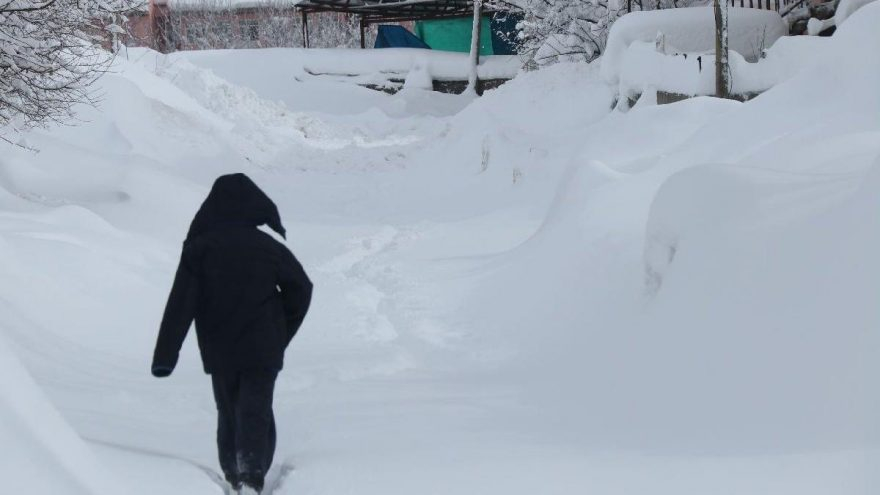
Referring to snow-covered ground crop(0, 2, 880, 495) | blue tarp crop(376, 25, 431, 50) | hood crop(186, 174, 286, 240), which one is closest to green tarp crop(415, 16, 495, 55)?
blue tarp crop(376, 25, 431, 50)

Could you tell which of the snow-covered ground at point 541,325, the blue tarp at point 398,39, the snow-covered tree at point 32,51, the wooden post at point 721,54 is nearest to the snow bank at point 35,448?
the snow-covered ground at point 541,325

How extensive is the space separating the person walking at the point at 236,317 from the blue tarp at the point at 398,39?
35.6 m

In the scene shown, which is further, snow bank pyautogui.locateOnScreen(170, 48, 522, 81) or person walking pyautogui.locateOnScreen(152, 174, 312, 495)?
snow bank pyautogui.locateOnScreen(170, 48, 522, 81)

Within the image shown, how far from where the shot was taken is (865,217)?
5195mm

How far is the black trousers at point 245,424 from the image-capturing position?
16.2ft

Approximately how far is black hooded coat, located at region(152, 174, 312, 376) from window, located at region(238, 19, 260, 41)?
54860mm

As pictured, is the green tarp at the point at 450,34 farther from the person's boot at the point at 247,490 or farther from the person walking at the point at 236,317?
the person's boot at the point at 247,490

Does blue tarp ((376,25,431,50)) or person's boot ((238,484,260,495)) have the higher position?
person's boot ((238,484,260,495))

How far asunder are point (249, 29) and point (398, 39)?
20.8 m

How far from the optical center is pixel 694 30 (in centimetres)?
1762

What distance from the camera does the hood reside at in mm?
5043

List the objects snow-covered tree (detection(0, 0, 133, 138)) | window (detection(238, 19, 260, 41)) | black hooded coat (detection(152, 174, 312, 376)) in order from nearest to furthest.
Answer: black hooded coat (detection(152, 174, 312, 376)), snow-covered tree (detection(0, 0, 133, 138)), window (detection(238, 19, 260, 41))

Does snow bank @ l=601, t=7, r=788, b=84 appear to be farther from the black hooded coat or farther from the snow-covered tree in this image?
the black hooded coat

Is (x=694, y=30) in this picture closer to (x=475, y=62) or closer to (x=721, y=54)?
(x=721, y=54)
